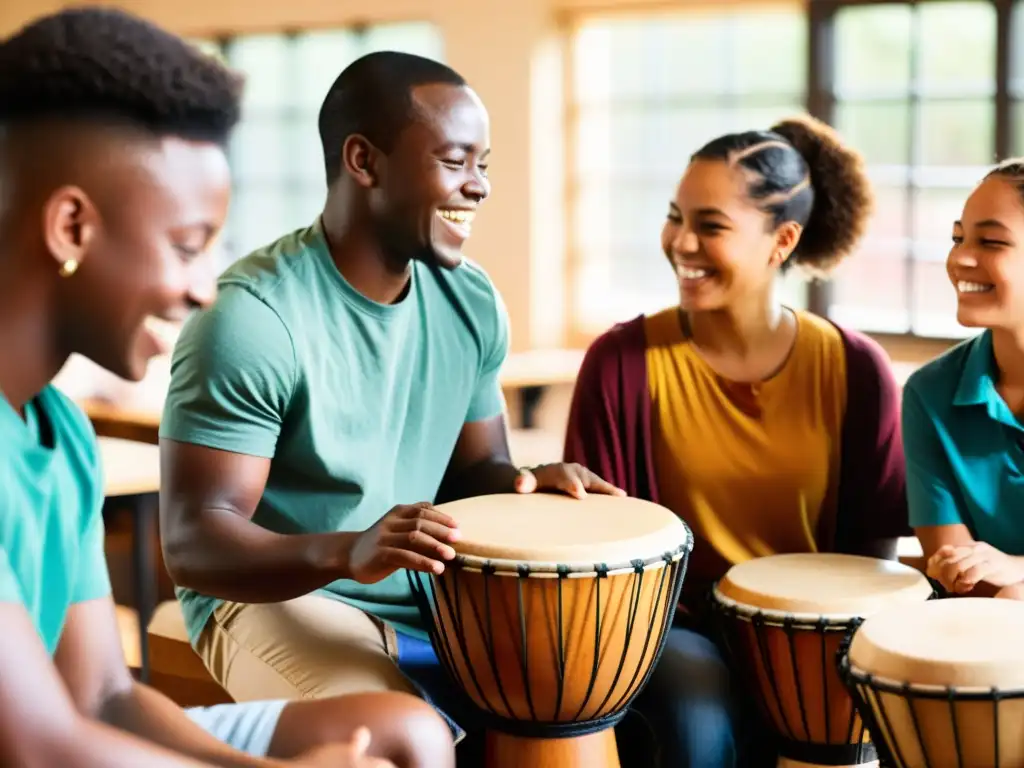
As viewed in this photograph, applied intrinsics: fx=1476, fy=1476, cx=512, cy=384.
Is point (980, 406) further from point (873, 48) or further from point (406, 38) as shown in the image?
point (406, 38)

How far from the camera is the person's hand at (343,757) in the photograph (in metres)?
1.61

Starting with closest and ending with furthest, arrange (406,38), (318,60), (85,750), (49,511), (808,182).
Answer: (85,750)
(49,511)
(808,182)
(406,38)
(318,60)

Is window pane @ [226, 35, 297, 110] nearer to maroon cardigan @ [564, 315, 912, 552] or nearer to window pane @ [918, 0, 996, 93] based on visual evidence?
window pane @ [918, 0, 996, 93]

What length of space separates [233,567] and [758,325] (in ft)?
3.98

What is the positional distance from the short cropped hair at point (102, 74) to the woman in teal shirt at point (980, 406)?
1530 millimetres

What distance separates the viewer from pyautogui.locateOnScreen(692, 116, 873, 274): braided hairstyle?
295 centimetres

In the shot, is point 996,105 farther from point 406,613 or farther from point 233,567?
point 233,567

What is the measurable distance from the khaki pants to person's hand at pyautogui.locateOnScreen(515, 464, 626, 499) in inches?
13.5

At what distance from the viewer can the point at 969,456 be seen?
2.61 meters

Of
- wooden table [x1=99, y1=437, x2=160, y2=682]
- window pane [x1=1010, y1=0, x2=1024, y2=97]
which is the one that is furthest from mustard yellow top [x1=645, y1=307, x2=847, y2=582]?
window pane [x1=1010, y1=0, x2=1024, y2=97]

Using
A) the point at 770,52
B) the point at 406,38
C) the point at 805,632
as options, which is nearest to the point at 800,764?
the point at 805,632

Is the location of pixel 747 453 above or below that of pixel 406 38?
below

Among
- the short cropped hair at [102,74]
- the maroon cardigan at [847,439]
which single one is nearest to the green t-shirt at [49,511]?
the short cropped hair at [102,74]

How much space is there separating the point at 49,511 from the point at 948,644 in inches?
48.8
